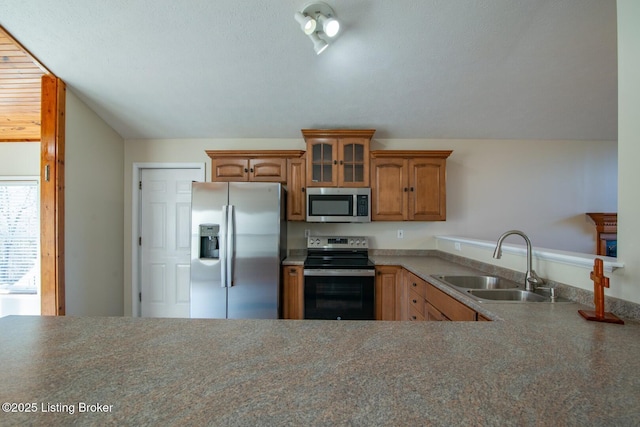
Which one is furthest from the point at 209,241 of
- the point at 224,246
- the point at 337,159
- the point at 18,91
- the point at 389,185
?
the point at 18,91

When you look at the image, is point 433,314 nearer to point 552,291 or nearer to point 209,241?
point 552,291

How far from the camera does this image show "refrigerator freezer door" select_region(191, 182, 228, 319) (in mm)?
2527

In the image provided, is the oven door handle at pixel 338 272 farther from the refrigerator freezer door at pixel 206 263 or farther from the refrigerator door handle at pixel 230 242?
the refrigerator freezer door at pixel 206 263

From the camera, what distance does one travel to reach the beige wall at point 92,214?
2.51 m

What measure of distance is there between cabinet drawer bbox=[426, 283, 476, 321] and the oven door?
0.72 meters

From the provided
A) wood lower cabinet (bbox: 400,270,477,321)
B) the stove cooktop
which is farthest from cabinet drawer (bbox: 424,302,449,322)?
the stove cooktop

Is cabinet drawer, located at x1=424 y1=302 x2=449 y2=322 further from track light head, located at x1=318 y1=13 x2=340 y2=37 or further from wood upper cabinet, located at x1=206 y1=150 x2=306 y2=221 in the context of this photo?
track light head, located at x1=318 y1=13 x2=340 y2=37

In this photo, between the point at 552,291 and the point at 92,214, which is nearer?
the point at 552,291

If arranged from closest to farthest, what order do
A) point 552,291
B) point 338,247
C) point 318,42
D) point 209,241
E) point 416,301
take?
point 552,291 < point 318,42 < point 416,301 < point 209,241 < point 338,247

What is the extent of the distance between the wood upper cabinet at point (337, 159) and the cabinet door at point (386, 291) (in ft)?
3.11

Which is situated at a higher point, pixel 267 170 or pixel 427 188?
pixel 267 170

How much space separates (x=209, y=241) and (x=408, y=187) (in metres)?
2.20

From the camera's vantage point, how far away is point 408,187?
2889 mm

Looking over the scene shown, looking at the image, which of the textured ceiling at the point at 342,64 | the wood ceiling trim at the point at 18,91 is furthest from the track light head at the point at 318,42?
the wood ceiling trim at the point at 18,91
